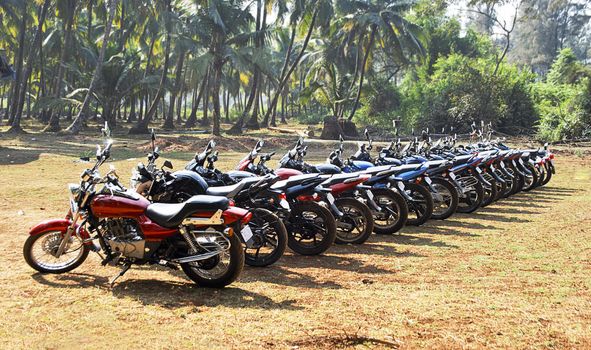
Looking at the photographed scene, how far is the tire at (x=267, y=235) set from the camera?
560 centimetres

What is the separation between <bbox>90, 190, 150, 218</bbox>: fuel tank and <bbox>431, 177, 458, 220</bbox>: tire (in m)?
4.99

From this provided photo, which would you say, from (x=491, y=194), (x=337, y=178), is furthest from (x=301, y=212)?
(x=491, y=194)

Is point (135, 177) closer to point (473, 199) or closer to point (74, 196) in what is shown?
point (74, 196)

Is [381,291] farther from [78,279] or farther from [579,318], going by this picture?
[78,279]

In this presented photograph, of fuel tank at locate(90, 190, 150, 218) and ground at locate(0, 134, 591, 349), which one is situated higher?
fuel tank at locate(90, 190, 150, 218)

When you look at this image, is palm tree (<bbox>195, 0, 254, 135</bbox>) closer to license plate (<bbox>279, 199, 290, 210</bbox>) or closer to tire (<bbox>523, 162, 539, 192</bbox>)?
tire (<bbox>523, 162, 539, 192</bbox>)

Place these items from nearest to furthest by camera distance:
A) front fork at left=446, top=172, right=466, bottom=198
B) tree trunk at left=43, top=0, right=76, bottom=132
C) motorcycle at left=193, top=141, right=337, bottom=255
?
motorcycle at left=193, top=141, right=337, bottom=255
front fork at left=446, top=172, right=466, bottom=198
tree trunk at left=43, top=0, right=76, bottom=132

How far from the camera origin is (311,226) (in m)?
6.16

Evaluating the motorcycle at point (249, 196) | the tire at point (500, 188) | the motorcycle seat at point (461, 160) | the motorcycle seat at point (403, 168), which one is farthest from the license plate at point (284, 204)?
the tire at point (500, 188)

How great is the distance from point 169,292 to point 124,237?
2.04ft

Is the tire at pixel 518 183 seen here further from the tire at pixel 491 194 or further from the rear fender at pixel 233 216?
the rear fender at pixel 233 216

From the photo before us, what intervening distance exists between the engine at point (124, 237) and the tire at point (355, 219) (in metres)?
2.61

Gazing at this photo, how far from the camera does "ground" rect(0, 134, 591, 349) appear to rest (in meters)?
3.66

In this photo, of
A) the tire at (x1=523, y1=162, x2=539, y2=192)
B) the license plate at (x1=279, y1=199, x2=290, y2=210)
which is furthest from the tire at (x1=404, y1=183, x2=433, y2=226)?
the tire at (x1=523, y1=162, x2=539, y2=192)
